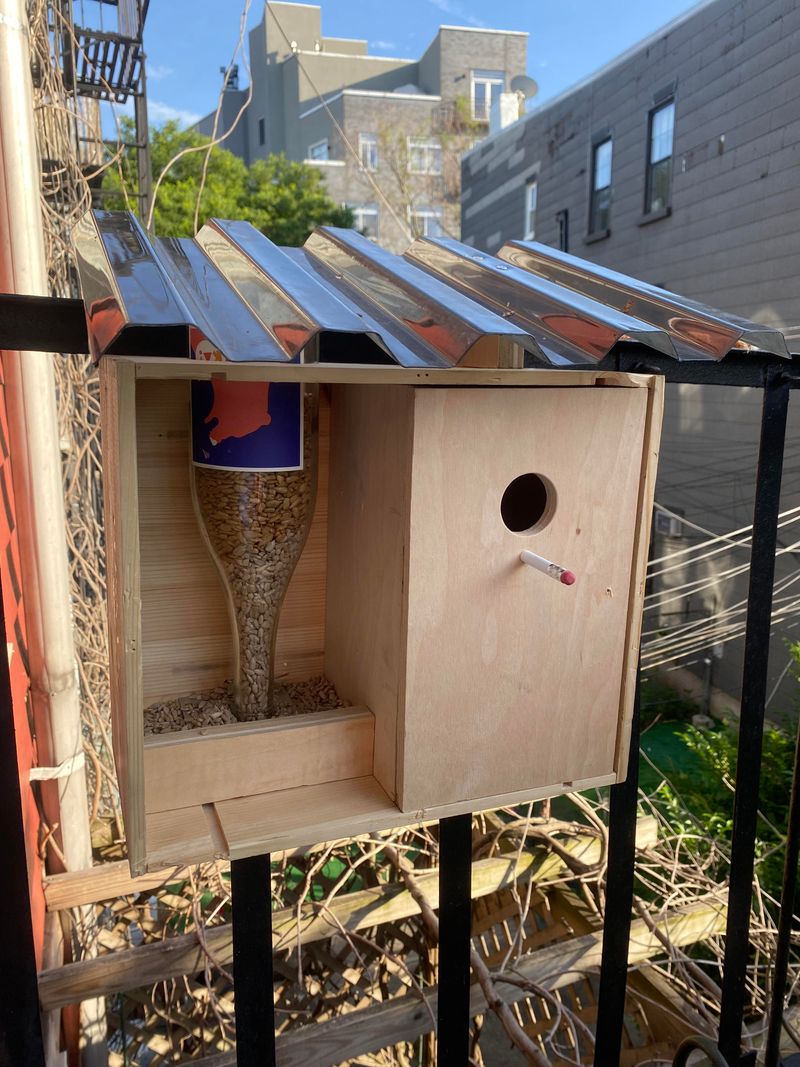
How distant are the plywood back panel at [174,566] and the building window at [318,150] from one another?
2016 cm

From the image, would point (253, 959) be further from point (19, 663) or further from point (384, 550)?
point (19, 663)

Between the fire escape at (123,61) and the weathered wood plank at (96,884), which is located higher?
the fire escape at (123,61)

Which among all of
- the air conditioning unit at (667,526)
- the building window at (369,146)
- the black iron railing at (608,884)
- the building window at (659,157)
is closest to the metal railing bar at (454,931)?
the black iron railing at (608,884)

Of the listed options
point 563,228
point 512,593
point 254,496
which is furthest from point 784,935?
point 563,228

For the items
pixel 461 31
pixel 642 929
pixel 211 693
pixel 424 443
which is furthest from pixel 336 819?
pixel 461 31

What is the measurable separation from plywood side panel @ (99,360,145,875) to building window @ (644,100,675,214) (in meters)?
7.45

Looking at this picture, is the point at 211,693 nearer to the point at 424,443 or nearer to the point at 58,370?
the point at 424,443

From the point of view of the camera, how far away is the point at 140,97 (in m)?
5.25

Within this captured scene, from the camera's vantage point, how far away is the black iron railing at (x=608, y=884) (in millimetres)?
881

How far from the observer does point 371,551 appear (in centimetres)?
101

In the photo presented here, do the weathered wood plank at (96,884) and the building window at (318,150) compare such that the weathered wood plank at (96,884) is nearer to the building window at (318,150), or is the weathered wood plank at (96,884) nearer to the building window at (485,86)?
the building window at (318,150)

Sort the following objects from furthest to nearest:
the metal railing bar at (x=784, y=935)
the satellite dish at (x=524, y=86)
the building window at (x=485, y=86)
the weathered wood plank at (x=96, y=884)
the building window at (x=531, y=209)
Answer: the building window at (x=485, y=86) → the satellite dish at (x=524, y=86) → the building window at (x=531, y=209) → the weathered wood plank at (x=96, y=884) → the metal railing bar at (x=784, y=935)

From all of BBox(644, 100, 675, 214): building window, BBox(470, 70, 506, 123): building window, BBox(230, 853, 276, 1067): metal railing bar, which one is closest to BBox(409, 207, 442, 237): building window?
BBox(470, 70, 506, 123): building window

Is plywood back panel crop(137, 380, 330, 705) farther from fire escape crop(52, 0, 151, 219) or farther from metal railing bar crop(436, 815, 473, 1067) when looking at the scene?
fire escape crop(52, 0, 151, 219)
